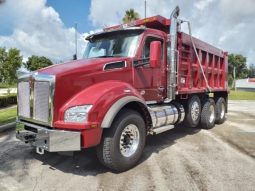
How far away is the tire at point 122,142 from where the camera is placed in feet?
16.5

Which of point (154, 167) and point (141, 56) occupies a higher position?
point (141, 56)

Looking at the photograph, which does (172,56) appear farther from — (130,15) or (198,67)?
(130,15)

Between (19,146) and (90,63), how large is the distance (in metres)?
3.00

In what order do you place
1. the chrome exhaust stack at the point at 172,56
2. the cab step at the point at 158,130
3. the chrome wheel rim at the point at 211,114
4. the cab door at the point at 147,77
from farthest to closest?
the chrome wheel rim at the point at 211,114, the chrome exhaust stack at the point at 172,56, the cab step at the point at 158,130, the cab door at the point at 147,77

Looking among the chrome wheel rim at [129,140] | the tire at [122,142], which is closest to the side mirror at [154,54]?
the tire at [122,142]

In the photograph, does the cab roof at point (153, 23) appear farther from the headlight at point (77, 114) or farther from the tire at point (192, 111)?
the headlight at point (77, 114)

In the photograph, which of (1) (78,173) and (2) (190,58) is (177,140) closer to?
(2) (190,58)

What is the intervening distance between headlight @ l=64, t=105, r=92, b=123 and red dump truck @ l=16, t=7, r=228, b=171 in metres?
0.02

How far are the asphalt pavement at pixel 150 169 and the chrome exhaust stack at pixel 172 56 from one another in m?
1.31

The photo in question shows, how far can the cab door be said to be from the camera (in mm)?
6215

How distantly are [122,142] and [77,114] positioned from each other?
1.10 metres

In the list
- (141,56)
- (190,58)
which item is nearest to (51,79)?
(141,56)

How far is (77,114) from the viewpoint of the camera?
4.74 metres

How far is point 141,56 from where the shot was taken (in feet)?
20.5
